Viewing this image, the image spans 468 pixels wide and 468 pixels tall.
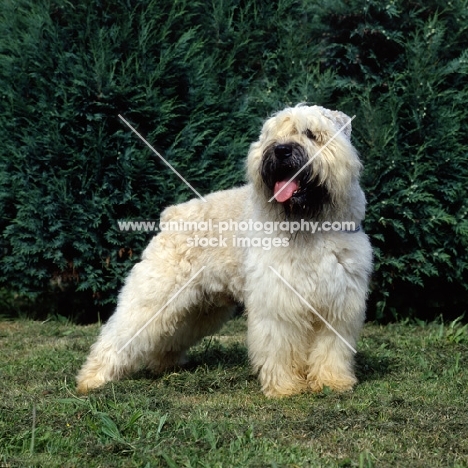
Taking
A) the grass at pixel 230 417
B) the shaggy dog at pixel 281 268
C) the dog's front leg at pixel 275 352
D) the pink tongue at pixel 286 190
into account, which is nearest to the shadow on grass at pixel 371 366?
the grass at pixel 230 417

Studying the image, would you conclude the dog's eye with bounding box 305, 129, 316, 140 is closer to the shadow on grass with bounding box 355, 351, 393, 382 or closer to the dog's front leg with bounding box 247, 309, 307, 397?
the dog's front leg with bounding box 247, 309, 307, 397

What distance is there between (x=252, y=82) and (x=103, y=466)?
5093mm

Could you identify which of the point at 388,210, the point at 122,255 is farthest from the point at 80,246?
the point at 388,210

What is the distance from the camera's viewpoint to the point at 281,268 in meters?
5.10

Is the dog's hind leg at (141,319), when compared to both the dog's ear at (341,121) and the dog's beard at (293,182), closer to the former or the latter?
the dog's beard at (293,182)

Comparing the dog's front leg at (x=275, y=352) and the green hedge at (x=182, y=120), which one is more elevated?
the green hedge at (x=182, y=120)

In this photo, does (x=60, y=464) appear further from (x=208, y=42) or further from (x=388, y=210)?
(x=208, y=42)

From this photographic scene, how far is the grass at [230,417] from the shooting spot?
387 cm

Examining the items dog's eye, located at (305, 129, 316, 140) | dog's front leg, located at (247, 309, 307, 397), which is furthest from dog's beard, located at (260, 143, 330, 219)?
dog's front leg, located at (247, 309, 307, 397)

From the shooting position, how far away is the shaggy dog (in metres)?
5.02

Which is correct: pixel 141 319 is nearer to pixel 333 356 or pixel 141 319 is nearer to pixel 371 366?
pixel 333 356

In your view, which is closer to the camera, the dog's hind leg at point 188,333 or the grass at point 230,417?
the grass at point 230,417

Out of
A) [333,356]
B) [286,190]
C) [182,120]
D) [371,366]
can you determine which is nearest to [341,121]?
[286,190]

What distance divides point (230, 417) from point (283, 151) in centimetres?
160
